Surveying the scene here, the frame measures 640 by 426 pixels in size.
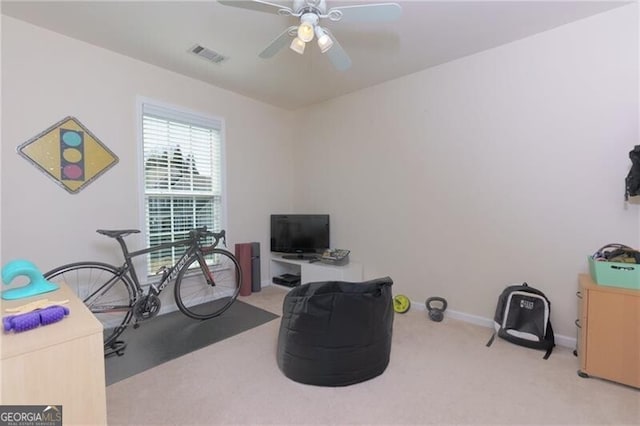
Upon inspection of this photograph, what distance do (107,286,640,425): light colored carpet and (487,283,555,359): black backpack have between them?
96 mm

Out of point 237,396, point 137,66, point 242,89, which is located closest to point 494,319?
point 237,396

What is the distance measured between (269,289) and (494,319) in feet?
8.89

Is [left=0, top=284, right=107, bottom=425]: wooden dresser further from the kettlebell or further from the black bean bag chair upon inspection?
the kettlebell

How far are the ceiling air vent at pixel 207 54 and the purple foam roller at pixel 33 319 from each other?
2433mm

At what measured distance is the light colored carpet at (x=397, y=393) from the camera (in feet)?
5.39

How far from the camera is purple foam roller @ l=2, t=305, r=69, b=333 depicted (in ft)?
3.62

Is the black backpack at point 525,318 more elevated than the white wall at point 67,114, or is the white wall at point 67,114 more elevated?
the white wall at point 67,114

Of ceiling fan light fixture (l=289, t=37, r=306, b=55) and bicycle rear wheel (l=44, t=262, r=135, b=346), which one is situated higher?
ceiling fan light fixture (l=289, t=37, r=306, b=55)

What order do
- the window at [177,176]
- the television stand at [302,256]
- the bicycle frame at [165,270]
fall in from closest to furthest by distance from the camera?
the bicycle frame at [165,270], the window at [177,176], the television stand at [302,256]

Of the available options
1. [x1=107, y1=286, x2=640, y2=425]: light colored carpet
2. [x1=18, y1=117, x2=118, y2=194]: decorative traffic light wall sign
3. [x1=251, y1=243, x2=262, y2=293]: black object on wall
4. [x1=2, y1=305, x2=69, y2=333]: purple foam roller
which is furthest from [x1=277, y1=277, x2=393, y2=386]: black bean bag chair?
[x1=18, y1=117, x2=118, y2=194]: decorative traffic light wall sign

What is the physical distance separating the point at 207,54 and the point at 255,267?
2.53m

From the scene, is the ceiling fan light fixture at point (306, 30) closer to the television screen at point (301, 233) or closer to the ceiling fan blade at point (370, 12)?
the ceiling fan blade at point (370, 12)

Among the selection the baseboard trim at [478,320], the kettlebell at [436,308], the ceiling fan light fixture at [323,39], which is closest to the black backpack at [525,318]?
the baseboard trim at [478,320]

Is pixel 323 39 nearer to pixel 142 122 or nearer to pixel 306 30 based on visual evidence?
pixel 306 30
